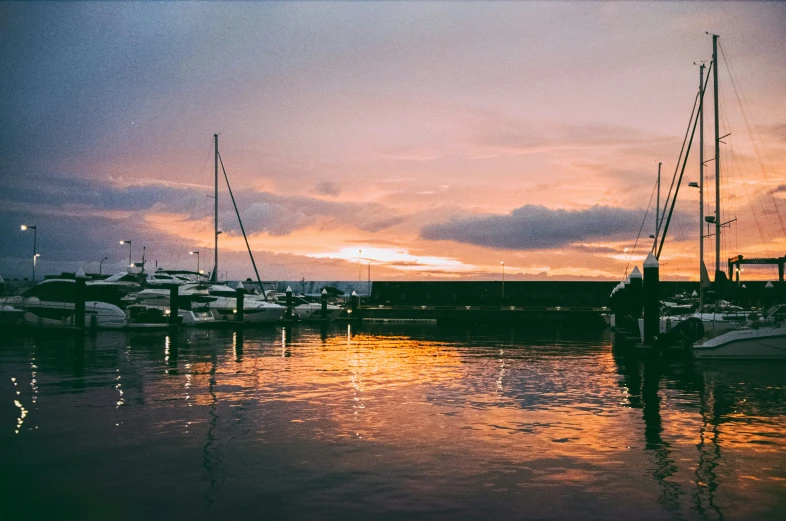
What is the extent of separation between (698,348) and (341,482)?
21.3 meters

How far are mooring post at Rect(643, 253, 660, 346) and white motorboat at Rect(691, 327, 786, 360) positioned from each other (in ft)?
8.42

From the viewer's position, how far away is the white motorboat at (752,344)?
25.9m

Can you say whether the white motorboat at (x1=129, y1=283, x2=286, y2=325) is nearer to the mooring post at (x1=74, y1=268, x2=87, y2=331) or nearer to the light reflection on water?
the mooring post at (x1=74, y1=268, x2=87, y2=331)

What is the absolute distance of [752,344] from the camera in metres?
26.1

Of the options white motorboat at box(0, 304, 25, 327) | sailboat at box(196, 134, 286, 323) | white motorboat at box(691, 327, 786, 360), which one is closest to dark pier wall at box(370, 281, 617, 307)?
sailboat at box(196, 134, 286, 323)

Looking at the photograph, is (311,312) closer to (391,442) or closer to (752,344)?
(752,344)

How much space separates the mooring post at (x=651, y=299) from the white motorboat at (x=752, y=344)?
8.42ft

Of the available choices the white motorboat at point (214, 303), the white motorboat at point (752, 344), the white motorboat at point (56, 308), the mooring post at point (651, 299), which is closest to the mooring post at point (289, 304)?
the white motorboat at point (214, 303)

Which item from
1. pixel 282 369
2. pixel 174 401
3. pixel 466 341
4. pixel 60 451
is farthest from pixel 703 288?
pixel 60 451

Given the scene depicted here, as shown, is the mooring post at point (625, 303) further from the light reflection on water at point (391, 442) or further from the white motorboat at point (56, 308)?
the white motorboat at point (56, 308)

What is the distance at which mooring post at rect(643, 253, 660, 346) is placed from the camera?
91.4ft

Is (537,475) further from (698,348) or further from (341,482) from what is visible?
(698,348)

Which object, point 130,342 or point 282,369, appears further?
point 130,342

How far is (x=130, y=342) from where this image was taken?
119ft
